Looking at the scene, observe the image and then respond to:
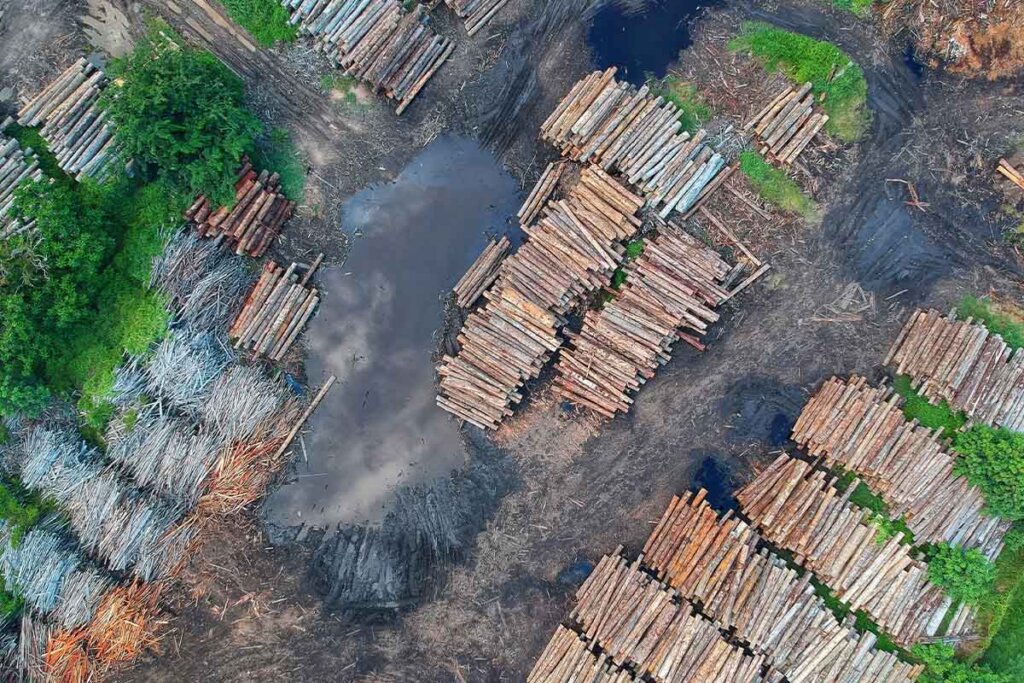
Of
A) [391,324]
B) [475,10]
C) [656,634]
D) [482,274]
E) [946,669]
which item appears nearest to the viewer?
[946,669]

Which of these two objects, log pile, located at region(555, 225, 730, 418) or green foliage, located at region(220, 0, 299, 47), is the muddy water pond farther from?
green foliage, located at region(220, 0, 299, 47)

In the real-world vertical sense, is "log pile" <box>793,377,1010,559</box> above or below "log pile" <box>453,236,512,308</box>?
above

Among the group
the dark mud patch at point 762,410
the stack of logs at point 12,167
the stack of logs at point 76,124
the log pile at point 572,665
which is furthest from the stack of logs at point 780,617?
the stack of logs at point 12,167

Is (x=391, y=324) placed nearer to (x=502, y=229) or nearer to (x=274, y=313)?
(x=274, y=313)

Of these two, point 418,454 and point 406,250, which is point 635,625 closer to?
point 418,454

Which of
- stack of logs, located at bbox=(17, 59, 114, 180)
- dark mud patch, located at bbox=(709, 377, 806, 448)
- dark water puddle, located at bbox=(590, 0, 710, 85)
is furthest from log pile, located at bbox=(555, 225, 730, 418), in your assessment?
stack of logs, located at bbox=(17, 59, 114, 180)

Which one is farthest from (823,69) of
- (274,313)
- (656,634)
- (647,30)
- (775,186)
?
(274,313)

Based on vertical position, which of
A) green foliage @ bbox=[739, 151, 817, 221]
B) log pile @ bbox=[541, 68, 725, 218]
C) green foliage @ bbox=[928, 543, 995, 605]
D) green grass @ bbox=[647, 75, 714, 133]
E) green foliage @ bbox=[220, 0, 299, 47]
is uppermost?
green grass @ bbox=[647, 75, 714, 133]

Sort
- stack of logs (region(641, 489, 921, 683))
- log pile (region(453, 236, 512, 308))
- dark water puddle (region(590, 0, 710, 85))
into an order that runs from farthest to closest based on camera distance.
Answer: log pile (region(453, 236, 512, 308)) < dark water puddle (region(590, 0, 710, 85)) < stack of logs (region(641, 489, 921, 683))
